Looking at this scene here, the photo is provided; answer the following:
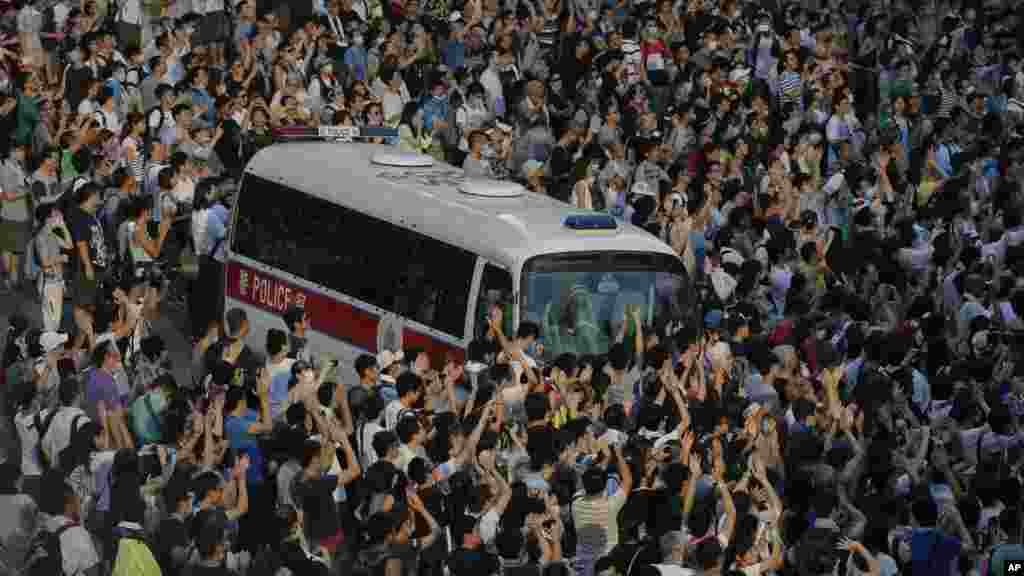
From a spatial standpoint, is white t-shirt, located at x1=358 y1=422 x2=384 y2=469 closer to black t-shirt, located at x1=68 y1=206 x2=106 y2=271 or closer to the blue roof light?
the blue roof light

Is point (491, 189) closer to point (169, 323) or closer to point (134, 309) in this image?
point (134, 309)

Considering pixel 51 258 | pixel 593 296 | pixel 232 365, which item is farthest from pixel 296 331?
pixel 51 258

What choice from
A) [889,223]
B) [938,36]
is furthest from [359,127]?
[938,36]

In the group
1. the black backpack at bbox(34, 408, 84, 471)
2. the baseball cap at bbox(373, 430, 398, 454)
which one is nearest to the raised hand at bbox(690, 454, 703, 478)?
the baseball cap at bbox(373, 430, 398, 454)

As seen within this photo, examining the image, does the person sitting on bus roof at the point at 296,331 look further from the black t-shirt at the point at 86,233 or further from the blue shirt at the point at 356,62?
the blue shirt at the point at 356,62

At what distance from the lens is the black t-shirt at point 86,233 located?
19984mm

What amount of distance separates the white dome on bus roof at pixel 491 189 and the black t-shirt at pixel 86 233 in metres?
3.33

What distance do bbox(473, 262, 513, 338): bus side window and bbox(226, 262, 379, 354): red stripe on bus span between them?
59.4 inches

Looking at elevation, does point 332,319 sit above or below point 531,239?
below

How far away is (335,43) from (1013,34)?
1042 cm

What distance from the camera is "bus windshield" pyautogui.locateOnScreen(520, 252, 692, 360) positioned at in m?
18.1

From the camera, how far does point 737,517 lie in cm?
1448

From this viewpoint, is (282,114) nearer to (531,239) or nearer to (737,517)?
(531,239)

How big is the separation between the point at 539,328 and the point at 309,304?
10.8 ft
